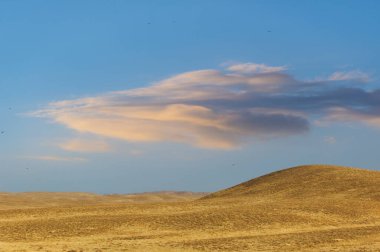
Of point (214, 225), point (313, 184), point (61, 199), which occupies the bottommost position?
point (214, 225)

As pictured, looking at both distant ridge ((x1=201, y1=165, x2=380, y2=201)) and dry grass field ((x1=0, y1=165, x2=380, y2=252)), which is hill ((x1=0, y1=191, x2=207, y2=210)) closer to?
distant ridge ((x1=201, y1=165, x2=380, y2=201))

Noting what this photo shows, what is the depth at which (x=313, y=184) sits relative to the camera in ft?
197

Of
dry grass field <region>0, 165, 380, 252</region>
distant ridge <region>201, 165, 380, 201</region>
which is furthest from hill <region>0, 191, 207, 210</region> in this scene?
dry grass field <region>0, 165, 380, 252</region>

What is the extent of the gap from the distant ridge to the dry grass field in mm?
372

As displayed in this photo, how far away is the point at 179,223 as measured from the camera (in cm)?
3941

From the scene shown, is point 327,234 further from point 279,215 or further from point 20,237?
point 20,237

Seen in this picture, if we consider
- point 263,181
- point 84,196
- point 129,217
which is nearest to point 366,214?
point 129,217

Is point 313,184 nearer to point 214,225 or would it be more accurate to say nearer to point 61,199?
point 214,225

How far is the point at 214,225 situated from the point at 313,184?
24209 mm

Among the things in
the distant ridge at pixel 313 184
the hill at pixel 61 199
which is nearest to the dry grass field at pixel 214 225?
the distant ridge at pixel 313 184

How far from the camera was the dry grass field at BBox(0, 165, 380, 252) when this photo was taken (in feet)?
105

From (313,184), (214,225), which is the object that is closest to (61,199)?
(313,184)

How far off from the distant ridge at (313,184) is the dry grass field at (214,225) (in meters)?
0.37

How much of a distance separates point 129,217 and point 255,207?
10.3m
